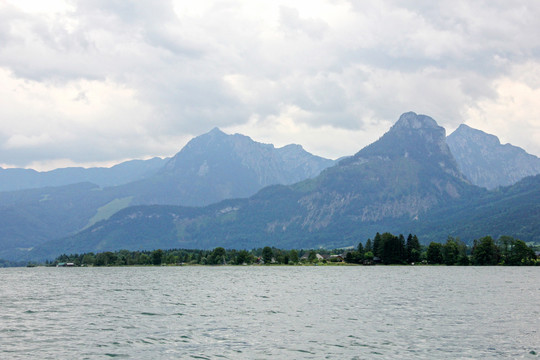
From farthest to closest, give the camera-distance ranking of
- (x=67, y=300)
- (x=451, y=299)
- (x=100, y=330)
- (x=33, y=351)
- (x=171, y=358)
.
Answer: (x=67, y=300) < (x=451, y=299) < (x=100, y=330) < (x=33, y=351) < (x=171, y=358)

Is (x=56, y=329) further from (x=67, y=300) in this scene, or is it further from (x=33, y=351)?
(x=67, y=300)

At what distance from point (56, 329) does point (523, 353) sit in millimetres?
53018

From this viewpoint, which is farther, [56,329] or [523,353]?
[56,329]

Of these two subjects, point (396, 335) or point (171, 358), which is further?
point (396, 335)

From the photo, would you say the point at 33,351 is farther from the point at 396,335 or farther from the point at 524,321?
the point at 524,321

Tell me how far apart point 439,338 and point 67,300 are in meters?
76.6

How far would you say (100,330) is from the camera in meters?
66.2

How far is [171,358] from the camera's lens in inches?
1938

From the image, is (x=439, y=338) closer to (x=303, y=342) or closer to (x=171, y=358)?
(x=303, y=342)

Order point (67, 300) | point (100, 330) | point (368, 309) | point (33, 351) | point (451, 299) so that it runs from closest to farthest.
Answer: point (33, 351) < point (100, 330) < point (368, 309) < point (451, 299) < point (67, 300)

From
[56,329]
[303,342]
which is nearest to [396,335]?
[303,342]

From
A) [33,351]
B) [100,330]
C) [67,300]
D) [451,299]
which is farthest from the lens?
[67,300]

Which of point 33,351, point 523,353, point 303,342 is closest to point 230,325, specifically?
point 303,342

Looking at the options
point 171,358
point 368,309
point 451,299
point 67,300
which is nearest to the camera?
point 171,358
